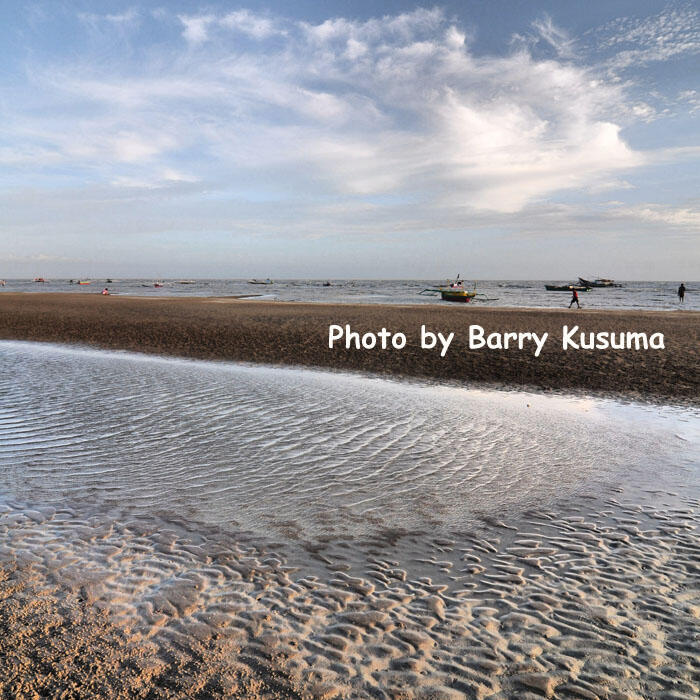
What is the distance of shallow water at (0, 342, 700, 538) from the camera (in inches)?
263

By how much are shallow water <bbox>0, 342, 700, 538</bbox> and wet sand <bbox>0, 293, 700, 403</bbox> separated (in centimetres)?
261

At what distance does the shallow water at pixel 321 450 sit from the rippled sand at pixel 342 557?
54 mm

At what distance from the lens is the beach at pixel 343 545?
3.74m

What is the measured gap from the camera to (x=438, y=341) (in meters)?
21.8

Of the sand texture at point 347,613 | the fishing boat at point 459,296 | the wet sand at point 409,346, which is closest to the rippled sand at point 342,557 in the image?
the sand texture at point 347,613

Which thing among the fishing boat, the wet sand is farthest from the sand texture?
the fishing boat

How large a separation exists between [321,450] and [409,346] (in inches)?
490

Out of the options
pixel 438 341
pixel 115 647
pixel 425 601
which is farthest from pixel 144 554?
pixel 438 341

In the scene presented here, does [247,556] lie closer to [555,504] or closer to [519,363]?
[555,504]

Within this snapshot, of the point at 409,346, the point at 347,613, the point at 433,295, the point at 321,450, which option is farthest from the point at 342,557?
the point at 433,295

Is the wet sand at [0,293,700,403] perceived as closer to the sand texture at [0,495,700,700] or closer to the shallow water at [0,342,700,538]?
the shallow water at [0,342,700,538]

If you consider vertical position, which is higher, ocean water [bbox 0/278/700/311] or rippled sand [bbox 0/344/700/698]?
ocean water [bbox 0/278/700/311]

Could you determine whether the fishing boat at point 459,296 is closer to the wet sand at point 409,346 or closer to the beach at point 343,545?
the wet sand at point 409,346

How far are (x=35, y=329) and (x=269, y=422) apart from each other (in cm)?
2217
